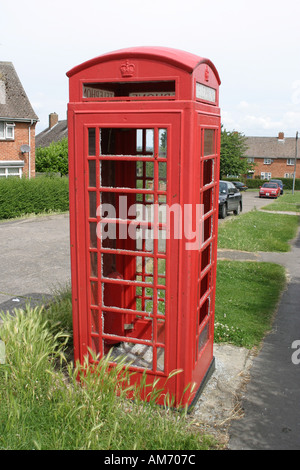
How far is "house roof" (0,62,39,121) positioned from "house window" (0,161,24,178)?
2383mm

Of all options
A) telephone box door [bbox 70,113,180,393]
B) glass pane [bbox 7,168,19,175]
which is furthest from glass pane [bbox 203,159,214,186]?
glass pane [bbox 7,168,19,175]

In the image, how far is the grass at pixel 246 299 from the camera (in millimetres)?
6193

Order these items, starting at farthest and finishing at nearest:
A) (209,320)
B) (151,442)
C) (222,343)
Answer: (222,343)
(209,320)
(151,442)

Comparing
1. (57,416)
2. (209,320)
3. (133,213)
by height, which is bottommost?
(57,416)

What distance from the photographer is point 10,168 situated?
2633 cm

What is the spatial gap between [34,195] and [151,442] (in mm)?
16653

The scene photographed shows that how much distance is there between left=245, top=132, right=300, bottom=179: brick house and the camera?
67500 millimetres

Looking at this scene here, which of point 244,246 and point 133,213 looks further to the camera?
point 244,246

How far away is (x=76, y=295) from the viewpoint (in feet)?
14.1

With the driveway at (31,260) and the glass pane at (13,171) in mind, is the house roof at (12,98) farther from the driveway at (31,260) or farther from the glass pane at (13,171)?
the driveway at (31,260)

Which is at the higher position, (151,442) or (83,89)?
(83,89)

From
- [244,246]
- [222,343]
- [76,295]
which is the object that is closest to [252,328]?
[222,343]

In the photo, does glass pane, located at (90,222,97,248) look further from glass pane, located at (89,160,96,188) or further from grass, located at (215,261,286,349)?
grass, located at (215,261,286,349)

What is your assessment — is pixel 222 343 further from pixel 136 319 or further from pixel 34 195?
pixel 34 195
